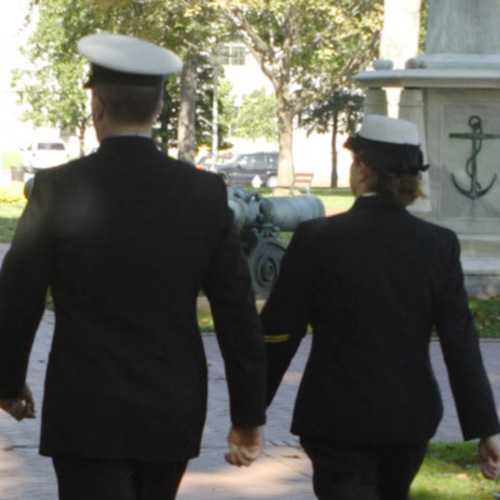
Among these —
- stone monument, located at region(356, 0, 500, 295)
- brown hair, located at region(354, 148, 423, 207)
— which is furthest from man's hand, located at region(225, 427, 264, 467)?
stone monument, located at region(356, 0, 500, 295)

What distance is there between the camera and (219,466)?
7.85 m

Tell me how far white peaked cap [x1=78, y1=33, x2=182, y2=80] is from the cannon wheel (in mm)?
11270

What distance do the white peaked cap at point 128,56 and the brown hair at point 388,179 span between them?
0.71 m

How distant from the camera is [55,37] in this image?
62.0m

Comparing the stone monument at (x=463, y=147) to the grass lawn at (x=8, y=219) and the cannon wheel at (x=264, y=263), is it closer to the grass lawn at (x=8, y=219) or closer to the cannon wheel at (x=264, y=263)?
the cannon wheel at (x=264, y=263)

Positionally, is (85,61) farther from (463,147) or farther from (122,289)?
(122,289)

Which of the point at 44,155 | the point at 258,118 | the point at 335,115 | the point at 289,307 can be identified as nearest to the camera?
the point at 289,307

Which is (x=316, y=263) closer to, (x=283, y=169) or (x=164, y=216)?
(x=164, y=216)

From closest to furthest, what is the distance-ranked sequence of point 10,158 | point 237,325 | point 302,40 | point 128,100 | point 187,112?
1. point 128,100
2. point 237,325
3. point 302,40
4. point 187,112
5. point 10,158

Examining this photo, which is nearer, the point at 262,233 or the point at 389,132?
the point at 389,132

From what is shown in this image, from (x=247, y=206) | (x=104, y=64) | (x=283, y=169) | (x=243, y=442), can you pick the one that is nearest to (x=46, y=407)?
(x=243, y=442)

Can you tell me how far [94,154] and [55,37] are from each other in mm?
58855

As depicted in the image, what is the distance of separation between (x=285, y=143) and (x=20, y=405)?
4761 cm

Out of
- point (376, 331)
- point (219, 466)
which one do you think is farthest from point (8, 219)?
point (376, 331)
